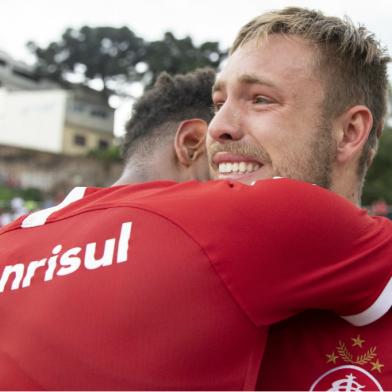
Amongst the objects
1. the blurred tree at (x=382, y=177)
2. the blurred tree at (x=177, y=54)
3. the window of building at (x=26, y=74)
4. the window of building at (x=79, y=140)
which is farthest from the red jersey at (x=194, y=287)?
the window of building at (x=26, y=74)

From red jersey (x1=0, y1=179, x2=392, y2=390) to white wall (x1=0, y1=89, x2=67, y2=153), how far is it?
42.5m

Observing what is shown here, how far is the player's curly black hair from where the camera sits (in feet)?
9.00

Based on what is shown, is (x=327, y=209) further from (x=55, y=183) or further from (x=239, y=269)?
(x=55, y=183)

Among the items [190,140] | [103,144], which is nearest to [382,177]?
[190,140]

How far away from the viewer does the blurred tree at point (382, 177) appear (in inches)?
1029

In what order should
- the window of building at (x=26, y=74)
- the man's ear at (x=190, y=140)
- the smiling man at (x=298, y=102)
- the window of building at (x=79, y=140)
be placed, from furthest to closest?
the window of building at (x=26, y=74) → the window of building at (x=79, y=140) → the man's ear at (x=190, y=140) → the smiling man at (x=298, y=102)

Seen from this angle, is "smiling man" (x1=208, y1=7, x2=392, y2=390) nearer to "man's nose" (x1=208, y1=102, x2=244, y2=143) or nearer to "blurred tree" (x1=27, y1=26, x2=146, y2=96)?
"man's nose" (x1=208, y1=102, x2=244, y2=143)

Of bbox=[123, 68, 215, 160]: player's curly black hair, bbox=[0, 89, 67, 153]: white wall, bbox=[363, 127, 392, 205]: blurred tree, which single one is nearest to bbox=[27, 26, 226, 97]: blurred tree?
bbox=[0, 89, 67, 153]: white wall

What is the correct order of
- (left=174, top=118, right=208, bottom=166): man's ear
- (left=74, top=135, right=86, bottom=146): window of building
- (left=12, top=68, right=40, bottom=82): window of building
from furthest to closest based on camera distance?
(left=12, top=68, right=40, bottom=82): window of building < (left=74, top=135, right=86, bottom=146): window of building < (left=174, top=118, right=208, bottom=166): man's ear

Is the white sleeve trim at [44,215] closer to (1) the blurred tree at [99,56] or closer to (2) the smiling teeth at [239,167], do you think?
(2) the smiling teeth at [239,167]

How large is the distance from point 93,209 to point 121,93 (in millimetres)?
50396

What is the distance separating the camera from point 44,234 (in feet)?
5.09

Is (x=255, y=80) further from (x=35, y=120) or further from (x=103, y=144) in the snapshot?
(x=103, y=144)

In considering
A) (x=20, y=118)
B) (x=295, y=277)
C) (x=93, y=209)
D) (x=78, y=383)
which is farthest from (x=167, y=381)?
(x=20, y=118)
